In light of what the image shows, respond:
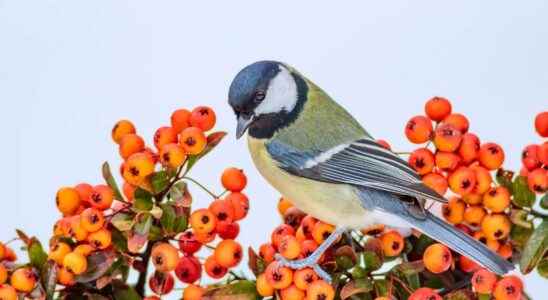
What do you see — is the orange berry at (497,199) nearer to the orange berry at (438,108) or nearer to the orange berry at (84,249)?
the orange berry at (438,108)

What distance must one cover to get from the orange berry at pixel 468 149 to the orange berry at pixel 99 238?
0.39 m

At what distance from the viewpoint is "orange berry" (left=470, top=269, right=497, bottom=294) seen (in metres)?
0.71

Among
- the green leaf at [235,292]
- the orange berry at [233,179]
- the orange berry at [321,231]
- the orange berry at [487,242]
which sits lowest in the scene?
the green leaf at [235,292]

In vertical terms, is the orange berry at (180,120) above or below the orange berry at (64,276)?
above

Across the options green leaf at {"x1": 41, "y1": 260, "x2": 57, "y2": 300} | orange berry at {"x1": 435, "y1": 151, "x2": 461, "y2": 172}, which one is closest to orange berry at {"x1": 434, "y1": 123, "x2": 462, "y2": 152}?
orange berry at {"x1": 435, "y1": 151, "x2": 461, "y2": 172}

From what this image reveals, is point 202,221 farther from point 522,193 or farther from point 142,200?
point 522,193

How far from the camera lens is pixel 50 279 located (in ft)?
2.41

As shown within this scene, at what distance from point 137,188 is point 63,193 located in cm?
8

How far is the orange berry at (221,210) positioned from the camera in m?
0.76

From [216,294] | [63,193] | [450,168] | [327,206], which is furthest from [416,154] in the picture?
[63,193]

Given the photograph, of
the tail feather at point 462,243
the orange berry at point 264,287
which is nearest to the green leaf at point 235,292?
the orange berry at point 264,287

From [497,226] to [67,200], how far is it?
46cm

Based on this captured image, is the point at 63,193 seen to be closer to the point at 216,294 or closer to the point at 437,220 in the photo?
the point at 216,294

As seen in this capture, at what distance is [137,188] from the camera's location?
29.4 inches
